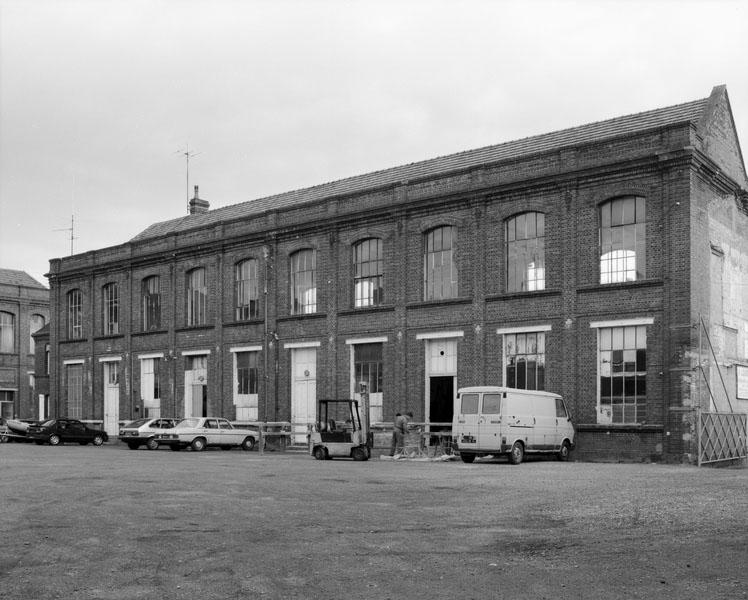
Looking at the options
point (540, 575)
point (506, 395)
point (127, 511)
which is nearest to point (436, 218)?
point (506, 395)

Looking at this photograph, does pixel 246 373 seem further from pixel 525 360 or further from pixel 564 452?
pixel 564 452

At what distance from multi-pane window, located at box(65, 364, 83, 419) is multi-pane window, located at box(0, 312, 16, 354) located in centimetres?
1803

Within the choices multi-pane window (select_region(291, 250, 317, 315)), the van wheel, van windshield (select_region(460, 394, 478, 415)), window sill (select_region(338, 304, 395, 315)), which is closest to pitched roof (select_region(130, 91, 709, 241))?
multi-pane window (select_region(291, 250, 317, 315))

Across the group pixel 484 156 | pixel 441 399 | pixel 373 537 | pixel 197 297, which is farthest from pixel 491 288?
pixel 373 537

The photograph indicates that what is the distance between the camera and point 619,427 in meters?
26.0

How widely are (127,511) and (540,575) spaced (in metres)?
6.88

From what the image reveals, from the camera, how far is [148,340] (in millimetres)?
41250

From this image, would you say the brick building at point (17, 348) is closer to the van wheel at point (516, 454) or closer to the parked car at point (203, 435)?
the parked car at point (203, 435)

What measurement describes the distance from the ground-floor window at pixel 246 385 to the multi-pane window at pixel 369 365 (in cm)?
513

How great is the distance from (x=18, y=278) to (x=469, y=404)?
160 feet

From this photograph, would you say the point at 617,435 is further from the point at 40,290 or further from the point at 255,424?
the point at 40,290

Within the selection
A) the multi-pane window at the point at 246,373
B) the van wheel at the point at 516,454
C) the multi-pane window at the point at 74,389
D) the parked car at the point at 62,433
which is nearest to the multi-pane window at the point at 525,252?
the van wheel at the point at 516,454

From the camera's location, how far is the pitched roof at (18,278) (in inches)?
2517

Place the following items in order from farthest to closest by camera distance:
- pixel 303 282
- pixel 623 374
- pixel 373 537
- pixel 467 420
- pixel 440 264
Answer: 1. pixel 303 282
2. pixel 440 264
3. pixel 623 374
4. pixel 467 420
5. pixel 373 537
